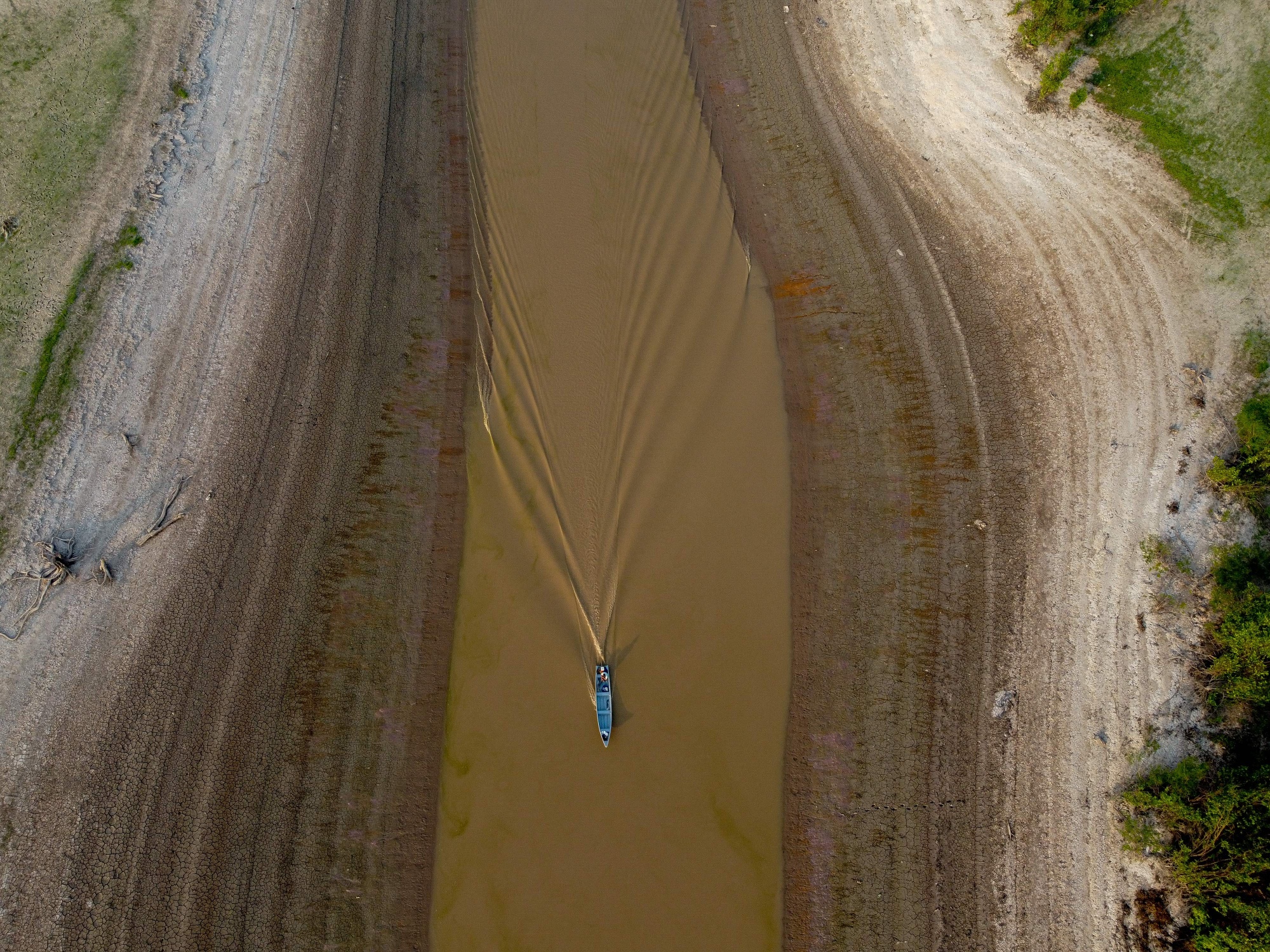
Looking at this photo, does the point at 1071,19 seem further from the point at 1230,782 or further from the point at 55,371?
the point at 55,371

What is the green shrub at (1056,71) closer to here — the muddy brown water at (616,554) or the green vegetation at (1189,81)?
the green vegetation at (1189,81)

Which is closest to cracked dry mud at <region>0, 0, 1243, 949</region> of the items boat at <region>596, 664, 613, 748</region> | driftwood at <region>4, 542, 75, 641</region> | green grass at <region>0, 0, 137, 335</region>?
driftwood at <region>4, 542, 75, 641</region>

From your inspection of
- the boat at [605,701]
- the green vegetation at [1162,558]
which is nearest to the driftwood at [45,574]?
the boat at [605,701]

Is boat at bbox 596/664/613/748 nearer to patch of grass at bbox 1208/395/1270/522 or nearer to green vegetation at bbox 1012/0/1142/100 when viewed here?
patch of grass at bbox 1208/395/1270/522

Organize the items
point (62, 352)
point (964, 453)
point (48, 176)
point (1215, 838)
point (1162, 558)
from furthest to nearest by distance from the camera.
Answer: point (48, 176)
point (964, 453)
point (62, 352)
point (1162, 558)
point (1215, 838)

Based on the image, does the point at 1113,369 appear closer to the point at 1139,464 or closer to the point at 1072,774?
the point at 1139,464

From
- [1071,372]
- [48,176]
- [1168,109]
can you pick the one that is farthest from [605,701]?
[1168,109]
